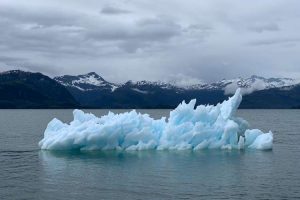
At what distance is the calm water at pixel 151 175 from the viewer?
24.8 metres

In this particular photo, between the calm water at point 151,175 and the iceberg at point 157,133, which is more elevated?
the iceberg at point 157,133

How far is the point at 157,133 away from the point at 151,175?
1360cm

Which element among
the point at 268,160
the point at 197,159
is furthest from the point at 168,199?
the point at 268,160

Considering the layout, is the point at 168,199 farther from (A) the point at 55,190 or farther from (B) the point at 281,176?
(B) the point at 281,176

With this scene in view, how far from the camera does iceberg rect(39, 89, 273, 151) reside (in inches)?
1587

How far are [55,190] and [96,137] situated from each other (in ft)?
48.3

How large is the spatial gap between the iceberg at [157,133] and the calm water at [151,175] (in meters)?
1.29

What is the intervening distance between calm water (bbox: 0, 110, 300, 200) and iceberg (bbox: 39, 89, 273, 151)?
50.7 inches

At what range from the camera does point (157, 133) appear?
1694 inches

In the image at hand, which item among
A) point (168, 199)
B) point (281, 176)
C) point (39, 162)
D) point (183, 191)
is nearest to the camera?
point (168, 199)

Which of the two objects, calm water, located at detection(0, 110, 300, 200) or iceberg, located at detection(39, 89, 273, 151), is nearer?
calm water, located at detection(0, 110, 300, 200)

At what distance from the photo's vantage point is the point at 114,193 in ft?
81.1

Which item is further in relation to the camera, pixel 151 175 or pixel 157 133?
pixel 157 133

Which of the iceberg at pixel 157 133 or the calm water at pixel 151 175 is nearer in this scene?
the calm water at pixel 151 175
